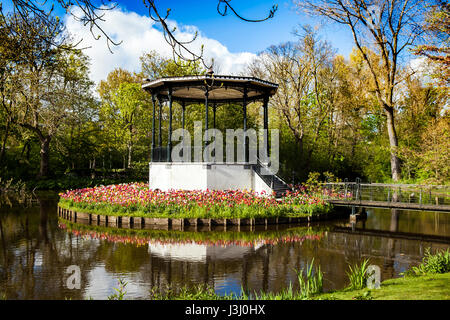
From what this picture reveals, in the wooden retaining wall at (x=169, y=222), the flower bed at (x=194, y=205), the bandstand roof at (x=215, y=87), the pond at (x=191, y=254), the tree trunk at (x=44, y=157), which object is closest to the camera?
the pond at (x=191, y=254)

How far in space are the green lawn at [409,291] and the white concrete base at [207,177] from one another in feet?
32.9

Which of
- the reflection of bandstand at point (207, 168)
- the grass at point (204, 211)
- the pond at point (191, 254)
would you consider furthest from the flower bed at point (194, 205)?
the reflection of bandstand at point (207, 168)

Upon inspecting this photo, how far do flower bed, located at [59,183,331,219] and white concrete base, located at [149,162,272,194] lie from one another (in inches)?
48.1

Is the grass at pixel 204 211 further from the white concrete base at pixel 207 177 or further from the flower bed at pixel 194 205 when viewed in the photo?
the white concrete base at pixel 207 177

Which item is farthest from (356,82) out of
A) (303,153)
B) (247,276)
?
(247,276)

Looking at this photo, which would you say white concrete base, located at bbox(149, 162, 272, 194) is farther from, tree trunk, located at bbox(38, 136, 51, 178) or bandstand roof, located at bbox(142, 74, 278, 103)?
tree trunk, located at bbox(38, 136, 51, 178)

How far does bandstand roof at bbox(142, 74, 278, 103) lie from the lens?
15.8 meters

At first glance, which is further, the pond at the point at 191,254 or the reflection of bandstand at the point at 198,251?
the reflection of bandstand at the point at 198,251

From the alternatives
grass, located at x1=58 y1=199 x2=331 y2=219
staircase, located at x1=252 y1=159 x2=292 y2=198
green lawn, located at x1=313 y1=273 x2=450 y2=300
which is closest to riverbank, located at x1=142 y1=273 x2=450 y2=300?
green lawn, located at x1=313 y1=273 x2=450 y2=300

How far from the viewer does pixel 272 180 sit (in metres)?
16.9

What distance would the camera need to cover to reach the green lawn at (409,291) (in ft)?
16.4

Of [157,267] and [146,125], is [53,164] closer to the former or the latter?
[146,125]

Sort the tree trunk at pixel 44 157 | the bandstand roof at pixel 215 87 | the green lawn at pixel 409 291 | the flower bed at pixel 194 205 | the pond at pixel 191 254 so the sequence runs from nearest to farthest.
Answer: the green lawn at pixel 409 291
the pond at pixel 191 254
the flower bed at pixel 194 205
the bandstand roof at pixel 215 87
the tree trunk at pixel 44 157
